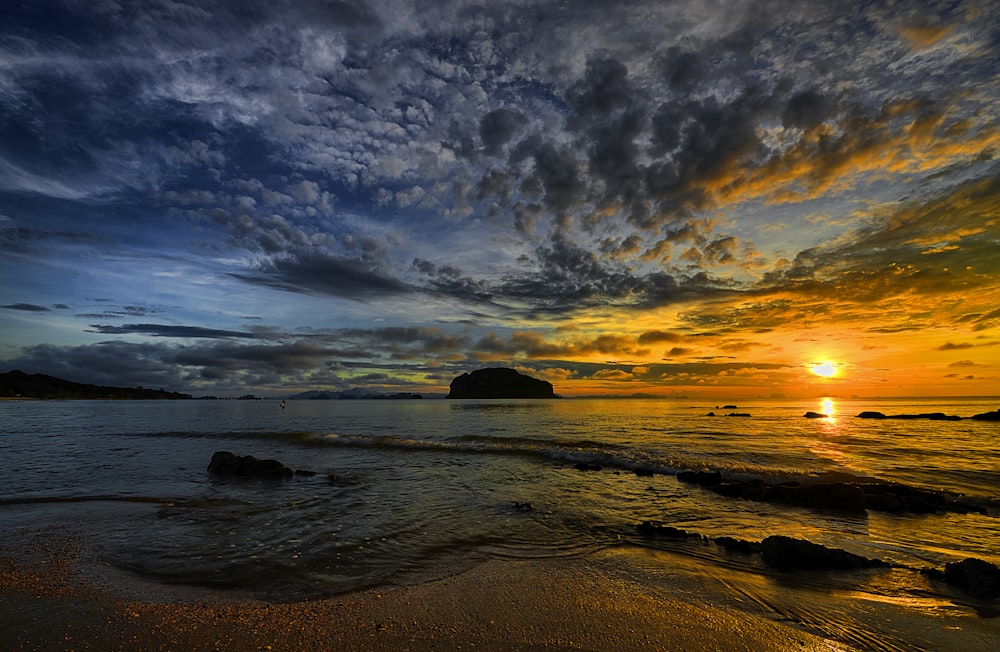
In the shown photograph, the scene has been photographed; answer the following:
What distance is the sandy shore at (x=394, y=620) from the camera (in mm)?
5772

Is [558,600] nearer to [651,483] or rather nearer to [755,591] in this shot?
[755,591]

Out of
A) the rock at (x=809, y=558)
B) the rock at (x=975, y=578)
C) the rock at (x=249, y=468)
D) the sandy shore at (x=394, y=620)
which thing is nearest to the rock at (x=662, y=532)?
the rock at (x=809, y=558)

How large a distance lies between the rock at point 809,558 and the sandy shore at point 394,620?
330cm

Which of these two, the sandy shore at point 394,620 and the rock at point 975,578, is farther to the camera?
the rock at point 975,578

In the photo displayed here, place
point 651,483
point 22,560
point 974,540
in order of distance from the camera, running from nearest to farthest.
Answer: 1. point 22,560
2. point 974,540
3. point 651,483

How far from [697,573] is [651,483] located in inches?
448

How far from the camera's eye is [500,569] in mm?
8906

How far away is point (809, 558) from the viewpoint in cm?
929

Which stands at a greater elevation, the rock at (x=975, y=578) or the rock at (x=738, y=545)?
the rock at (x=975, y=578)

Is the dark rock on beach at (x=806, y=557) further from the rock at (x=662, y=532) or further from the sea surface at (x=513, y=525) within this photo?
the rock at (x=662, y=532)

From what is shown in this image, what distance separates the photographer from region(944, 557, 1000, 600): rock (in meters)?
7.93

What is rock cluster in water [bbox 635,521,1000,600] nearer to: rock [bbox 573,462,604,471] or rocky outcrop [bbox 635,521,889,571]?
rocky outcrop [bbox 635,521,889,571]

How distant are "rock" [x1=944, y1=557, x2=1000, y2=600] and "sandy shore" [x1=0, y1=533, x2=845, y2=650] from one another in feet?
15.3

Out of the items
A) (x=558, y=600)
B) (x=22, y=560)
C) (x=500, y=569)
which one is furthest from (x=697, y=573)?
(x=22, y=560)
